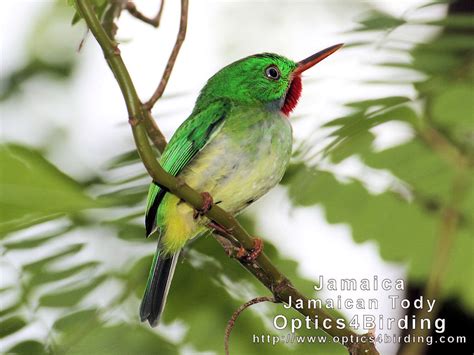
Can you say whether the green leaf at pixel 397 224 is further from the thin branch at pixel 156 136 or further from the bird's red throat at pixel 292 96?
the thin branch at pixel 156 136

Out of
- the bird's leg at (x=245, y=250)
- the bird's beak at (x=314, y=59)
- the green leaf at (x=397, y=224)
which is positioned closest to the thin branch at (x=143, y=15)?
the bird's beak at (x=314, y=59)

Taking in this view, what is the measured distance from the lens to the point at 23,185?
104 cm

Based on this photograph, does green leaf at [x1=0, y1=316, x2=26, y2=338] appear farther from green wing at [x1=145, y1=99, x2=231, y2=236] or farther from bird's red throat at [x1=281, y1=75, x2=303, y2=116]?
bird's red throat at [x1=281, y1=75, x2=303, y2=116]

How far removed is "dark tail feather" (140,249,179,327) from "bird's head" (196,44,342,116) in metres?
0.48

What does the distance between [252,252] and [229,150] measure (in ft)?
1.44

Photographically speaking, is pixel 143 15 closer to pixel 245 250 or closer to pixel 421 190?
pixel 245 250

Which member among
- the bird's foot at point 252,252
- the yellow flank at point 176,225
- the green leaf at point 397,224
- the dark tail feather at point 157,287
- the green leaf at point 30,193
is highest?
the green leaf at point 30,193

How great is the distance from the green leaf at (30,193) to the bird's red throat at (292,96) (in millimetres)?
1157

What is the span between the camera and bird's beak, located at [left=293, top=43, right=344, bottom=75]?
171 centimetres

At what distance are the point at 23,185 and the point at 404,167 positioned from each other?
170cm

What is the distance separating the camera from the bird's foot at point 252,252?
159cm

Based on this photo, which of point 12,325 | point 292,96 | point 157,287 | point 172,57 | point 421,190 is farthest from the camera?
point 421,190

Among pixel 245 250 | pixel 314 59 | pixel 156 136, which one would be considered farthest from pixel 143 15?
pixel 245 250

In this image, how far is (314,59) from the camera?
6.33 feet
